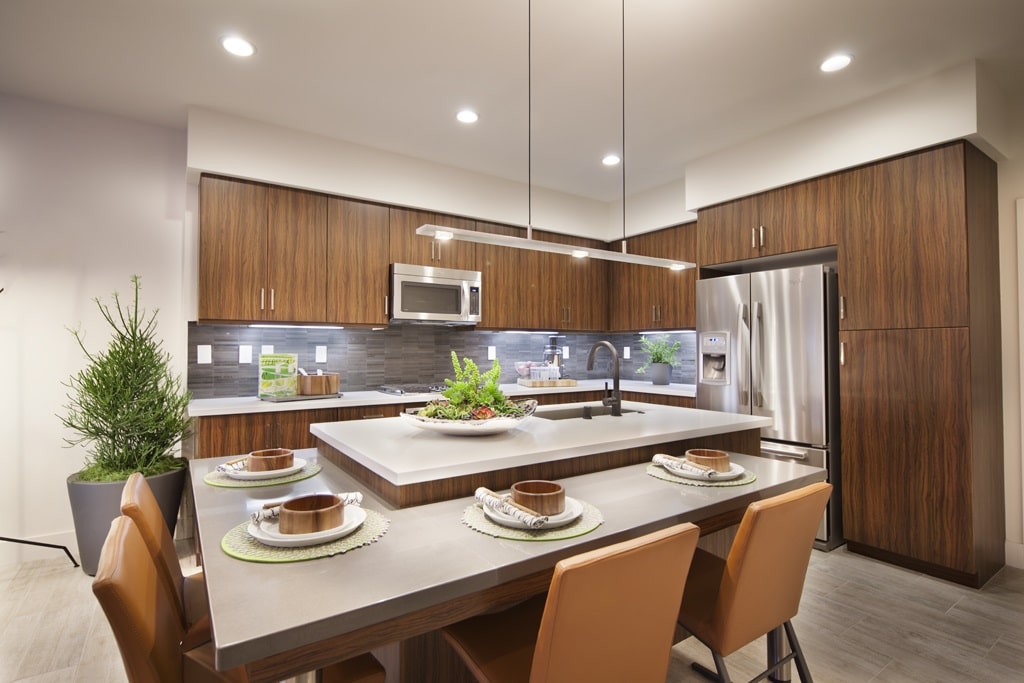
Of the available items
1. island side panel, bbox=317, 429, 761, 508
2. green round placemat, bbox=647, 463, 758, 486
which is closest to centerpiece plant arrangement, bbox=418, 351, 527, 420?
island side panel, bbox=317, 429, 761, 508

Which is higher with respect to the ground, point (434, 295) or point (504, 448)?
point (434, 295)

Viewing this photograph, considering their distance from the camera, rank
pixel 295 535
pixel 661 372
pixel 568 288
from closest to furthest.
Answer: pixel 295 535, pixel 661 372, pixel 568 288

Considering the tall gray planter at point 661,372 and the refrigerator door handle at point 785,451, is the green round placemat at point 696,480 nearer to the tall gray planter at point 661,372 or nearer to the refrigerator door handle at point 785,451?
the refrigerator door handle at point 785,451

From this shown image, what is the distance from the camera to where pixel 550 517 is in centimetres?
123

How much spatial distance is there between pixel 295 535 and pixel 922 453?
3176 mm

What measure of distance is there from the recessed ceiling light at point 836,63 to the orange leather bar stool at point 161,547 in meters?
3.35

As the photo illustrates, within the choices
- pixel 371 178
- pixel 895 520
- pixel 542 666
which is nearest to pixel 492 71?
pixel 371 178

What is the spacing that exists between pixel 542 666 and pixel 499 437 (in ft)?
3.16

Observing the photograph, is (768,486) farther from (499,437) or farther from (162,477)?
(162,477)

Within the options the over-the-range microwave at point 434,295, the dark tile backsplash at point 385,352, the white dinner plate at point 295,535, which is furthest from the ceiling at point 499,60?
the white dinner plate at point 295,535

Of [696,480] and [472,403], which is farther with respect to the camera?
[472,403]

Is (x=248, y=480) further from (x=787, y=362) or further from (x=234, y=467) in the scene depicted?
(x=787, y=362)

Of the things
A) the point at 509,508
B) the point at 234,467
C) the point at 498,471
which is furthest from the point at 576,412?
the point at 234,467

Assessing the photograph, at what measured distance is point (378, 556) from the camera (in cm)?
107
